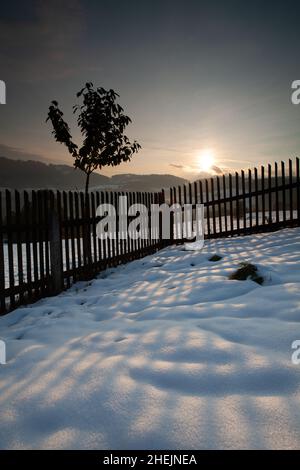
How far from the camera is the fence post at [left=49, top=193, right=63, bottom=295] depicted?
505cm

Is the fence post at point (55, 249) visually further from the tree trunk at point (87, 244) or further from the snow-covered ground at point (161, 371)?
the snow-covered ground at point (161, 371)

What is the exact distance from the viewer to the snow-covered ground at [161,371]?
1411 millimetres

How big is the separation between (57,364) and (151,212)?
6.86 m

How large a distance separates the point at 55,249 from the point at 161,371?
369 centimetres

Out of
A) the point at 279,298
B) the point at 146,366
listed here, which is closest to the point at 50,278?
the point at 146,366

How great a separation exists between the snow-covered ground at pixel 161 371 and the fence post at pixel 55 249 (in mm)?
1307

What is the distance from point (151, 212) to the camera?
8781mm

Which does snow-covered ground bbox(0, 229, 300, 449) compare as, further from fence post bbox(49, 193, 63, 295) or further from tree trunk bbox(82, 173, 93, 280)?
tree trunk bbox(82, 173, 93, 280)

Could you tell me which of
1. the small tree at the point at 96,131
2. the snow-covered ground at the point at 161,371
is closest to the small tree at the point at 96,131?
the small tree at the point at 96,131

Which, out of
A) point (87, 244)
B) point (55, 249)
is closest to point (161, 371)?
point (55, 249)

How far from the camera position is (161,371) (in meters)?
1.94

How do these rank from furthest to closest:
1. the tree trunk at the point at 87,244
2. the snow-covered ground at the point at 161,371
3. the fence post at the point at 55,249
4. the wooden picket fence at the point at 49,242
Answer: the tree trunk at the point at 87,244 < the fence post at the point at 55,249 < the wooden picket fence at the point at 49,242 < the snow-covered ground at the point at 161,371

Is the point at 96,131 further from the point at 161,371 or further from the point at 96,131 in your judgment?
the point at 161,371
